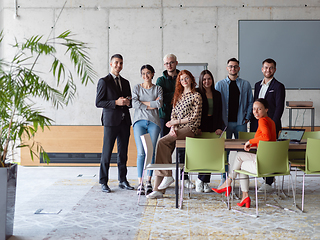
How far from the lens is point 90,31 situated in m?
6.95

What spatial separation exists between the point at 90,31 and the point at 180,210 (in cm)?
475

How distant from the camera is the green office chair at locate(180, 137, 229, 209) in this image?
3.60 meters

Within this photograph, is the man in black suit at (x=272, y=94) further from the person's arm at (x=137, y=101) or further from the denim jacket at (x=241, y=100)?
the person's arm at (x=137, y=101)

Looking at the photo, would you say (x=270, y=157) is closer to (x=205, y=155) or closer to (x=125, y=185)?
(x=205, y=155)

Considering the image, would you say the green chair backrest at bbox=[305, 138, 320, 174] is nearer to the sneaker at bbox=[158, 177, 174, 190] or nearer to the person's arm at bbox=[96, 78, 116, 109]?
the sneaker at bbox=[158, 177, 174, 190]

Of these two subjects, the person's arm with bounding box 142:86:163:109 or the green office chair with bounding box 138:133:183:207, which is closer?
the green office chair with bounding box 138:133:183:207

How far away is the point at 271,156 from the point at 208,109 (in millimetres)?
1299

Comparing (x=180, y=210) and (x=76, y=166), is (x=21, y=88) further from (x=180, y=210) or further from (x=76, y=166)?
(x=76, y=166)

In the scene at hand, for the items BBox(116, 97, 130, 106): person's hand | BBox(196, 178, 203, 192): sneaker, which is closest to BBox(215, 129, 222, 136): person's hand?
BBox(196, 178, 203, 192): sneaker

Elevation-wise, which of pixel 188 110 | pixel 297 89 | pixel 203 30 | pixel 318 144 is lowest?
pixel 318 144

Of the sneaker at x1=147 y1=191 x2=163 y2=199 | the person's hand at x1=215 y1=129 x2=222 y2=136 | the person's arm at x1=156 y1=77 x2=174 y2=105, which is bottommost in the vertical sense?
the sneaker at x1=147 y1=191 x2=163 y2=199

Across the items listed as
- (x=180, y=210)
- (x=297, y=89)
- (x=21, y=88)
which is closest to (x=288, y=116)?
(x=297, y=89)

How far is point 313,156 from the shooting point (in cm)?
354

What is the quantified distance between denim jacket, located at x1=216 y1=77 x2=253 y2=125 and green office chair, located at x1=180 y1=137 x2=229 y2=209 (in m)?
1.24
